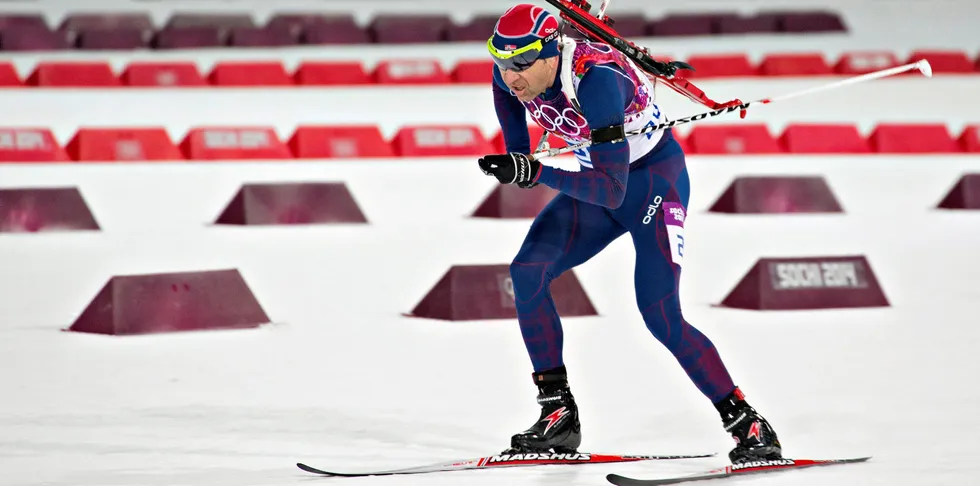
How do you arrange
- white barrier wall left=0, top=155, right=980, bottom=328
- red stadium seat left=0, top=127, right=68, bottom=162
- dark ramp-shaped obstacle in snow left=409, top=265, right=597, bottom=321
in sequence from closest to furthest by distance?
dark ramp-shaped obstacle in snow left=409, top=265, right=597, bottom=321 < white barrier wall left=0, top=155, right=980, bottom=328 < red stadium seat left=0, top=127, right=68, bottom=162

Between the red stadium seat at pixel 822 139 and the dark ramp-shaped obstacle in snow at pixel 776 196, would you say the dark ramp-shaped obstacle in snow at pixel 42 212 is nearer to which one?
the dark ramp-shaped obstacle in snow at pixel 776 196

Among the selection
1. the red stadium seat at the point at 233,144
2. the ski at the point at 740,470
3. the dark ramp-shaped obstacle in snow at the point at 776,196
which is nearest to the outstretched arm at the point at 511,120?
the ski at the point at 740,470

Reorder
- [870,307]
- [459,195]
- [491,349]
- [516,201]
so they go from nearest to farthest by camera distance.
A: [491,349], [870,307], [516,201], [459,195]

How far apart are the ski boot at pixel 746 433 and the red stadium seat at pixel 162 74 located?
14.5 m

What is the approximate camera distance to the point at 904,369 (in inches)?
286

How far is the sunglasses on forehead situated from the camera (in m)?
5.25

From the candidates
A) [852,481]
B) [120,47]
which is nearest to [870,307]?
[852,481]

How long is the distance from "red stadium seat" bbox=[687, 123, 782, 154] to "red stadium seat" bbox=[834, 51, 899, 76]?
399 centimetres

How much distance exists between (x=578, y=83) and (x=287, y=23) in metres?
17.1

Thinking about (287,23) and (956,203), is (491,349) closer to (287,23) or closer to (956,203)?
(956,203)

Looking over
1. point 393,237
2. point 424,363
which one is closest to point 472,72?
point 393,237

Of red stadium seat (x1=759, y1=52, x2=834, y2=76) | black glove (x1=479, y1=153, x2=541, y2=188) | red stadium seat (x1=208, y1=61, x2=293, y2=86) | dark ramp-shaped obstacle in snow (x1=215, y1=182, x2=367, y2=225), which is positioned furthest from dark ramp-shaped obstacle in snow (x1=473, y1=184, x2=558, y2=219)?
red stadium seat (x1=759, y1=52, x2=834, y2=76)

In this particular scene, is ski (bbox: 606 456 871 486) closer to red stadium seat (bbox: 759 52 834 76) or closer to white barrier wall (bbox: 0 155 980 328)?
white barrier wall (bbox: 0 155 980 328)

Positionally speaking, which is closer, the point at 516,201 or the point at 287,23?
the point at 516,201
